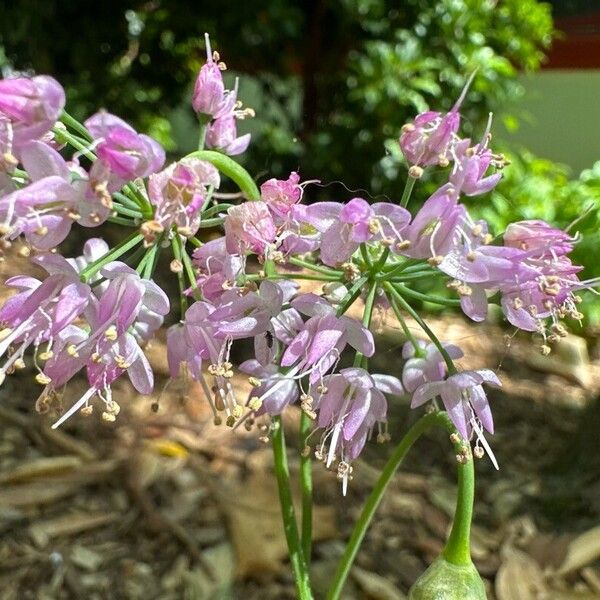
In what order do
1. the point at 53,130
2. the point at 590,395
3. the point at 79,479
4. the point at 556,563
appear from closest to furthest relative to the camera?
the point at 53,130 < the point at 556,563 < the point at 79,479 < the point at 590,395

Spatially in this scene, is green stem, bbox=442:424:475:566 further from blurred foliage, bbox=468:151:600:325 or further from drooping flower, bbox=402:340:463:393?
blurred foliage, bbox=468:151:600:325

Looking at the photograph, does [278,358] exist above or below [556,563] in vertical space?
above

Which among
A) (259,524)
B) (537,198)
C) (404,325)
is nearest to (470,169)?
(404,325)

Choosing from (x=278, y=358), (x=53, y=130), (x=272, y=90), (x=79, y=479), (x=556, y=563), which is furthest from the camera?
(x=272, y=90)

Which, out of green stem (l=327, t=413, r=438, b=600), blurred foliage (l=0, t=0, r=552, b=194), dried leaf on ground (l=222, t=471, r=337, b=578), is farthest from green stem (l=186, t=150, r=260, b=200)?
blurred foliage (l=0, t=0, r=552, b=194)

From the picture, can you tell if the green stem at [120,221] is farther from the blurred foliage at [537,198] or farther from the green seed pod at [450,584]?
the blurred foliage at [537,198]

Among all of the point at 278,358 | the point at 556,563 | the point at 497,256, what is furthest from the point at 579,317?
the point at 556,563

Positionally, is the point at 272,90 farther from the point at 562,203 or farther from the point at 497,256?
the point at 497,256

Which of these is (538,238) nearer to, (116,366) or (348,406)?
(348,406)
